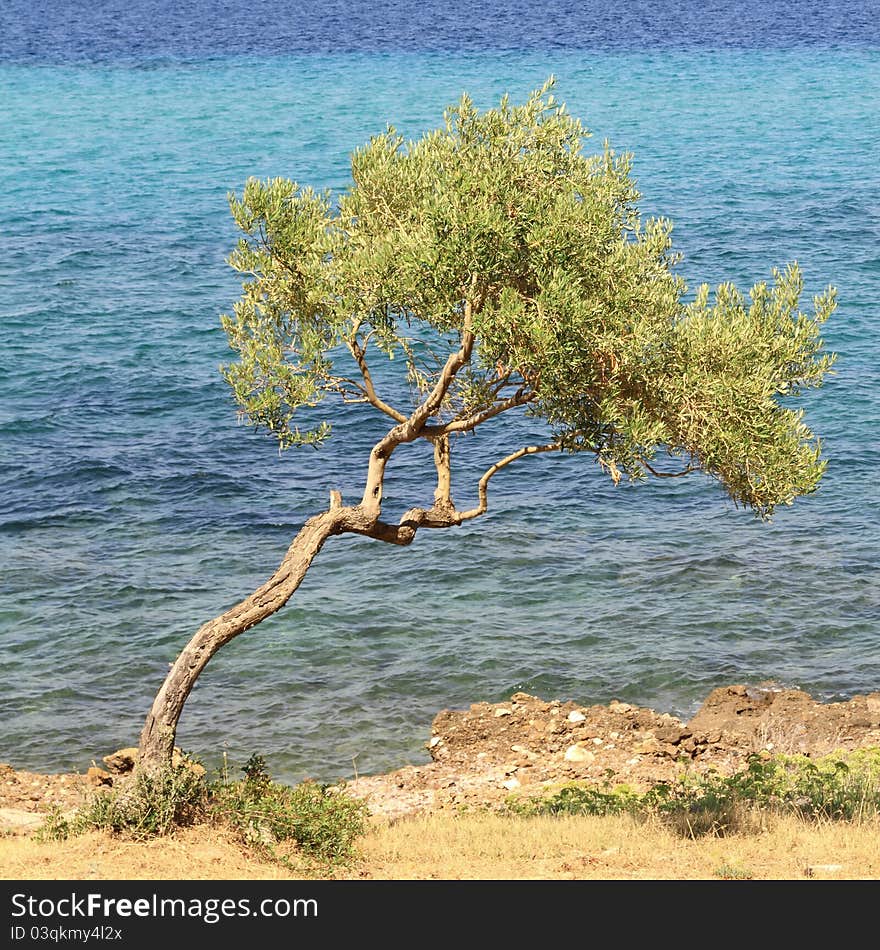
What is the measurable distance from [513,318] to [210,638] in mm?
7764

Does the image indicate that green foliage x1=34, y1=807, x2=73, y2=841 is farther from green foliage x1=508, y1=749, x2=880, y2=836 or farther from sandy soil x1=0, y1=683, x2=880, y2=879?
green foliage x1=508, y1=749, x2=880, y2=836

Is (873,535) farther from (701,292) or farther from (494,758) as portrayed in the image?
(701,292)

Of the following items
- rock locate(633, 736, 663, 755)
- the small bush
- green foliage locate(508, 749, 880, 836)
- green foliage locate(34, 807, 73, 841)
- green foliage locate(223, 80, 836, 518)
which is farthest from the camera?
rock locate(633, 736, 663, 755)

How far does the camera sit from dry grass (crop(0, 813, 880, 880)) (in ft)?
67.9

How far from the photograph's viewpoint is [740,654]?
36719 mm

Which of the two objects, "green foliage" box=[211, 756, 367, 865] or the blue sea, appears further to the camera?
the blue sea

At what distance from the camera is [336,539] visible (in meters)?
44.7

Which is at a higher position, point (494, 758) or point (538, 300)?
point (538, 300)

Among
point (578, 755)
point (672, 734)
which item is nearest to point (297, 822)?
point (578, 755)

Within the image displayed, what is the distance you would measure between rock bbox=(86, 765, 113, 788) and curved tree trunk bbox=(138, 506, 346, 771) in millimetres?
8026

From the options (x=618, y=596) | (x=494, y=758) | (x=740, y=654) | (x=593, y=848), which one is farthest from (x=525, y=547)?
(x=593, y=848)

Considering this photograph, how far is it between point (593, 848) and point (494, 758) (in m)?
8.95

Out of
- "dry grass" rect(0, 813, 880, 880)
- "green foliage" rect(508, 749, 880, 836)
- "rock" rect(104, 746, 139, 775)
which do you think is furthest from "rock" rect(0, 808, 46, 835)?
"green foliage" rect(508, 749, 880, 836)

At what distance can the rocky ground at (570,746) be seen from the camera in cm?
2994
